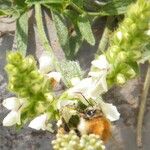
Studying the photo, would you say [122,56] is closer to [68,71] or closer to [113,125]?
[68,71]

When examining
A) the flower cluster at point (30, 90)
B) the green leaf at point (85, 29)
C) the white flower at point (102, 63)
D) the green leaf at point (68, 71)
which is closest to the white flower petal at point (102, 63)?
the white flower at point (102, 63)

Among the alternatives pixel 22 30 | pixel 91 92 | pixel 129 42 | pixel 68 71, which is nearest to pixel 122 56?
pixel 129 42

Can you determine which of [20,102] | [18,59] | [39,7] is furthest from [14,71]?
[39,7]

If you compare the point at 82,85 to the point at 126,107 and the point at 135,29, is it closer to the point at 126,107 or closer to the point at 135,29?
the point at 135,29

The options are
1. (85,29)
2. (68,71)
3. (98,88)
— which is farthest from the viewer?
(85,29)

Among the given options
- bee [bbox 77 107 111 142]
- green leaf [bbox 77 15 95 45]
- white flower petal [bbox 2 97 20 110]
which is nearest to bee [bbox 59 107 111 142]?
bee [bbox 77 107 111 142]
